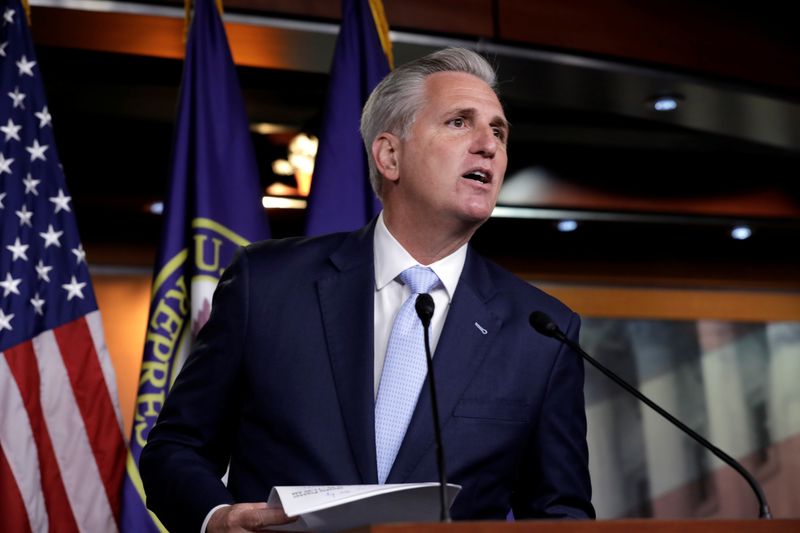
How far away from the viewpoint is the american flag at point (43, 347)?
119 inches

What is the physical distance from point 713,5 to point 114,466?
2942mm

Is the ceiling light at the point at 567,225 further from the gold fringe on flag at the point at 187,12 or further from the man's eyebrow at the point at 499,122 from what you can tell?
the man's eyebrow at the point at 499,122

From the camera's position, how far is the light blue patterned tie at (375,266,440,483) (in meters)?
2.05

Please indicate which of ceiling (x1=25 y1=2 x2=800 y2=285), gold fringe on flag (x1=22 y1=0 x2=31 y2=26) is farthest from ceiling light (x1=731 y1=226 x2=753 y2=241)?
gold fringe on flag (x1=22 y1=0 x2=31 y2=26)

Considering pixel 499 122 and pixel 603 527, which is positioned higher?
pixel 499 122

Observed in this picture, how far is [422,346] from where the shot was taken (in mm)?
2131

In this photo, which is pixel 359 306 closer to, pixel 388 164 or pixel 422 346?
pixel 422 346

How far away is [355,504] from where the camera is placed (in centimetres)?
143

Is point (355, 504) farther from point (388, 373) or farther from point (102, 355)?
point (102, 355)

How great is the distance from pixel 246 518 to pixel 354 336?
22.3 inches

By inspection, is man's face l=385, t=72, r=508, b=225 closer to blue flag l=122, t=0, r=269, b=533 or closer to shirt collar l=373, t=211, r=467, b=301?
shirt collar l=373, t=211, r=467, b=301

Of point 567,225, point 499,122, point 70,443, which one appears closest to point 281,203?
point 567,225

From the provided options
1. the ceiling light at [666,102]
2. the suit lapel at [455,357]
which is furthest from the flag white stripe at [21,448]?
the ceiling light at [666,102]

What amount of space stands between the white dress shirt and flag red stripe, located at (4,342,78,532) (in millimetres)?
1279
